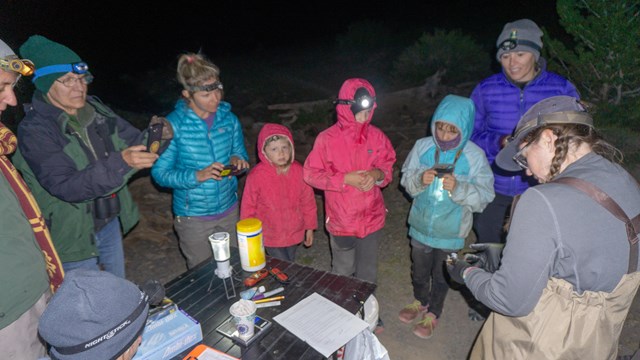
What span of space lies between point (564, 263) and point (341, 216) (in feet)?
7.18

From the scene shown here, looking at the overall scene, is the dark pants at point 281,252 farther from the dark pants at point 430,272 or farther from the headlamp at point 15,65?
the headlamp at point 15,65

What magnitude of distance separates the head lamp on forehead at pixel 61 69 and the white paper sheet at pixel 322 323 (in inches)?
95.4

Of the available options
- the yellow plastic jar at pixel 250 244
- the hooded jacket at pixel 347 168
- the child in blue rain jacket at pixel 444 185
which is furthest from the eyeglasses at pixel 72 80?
the child in blue rain jacket at pixel 444 185

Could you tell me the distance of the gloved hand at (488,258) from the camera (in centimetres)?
253

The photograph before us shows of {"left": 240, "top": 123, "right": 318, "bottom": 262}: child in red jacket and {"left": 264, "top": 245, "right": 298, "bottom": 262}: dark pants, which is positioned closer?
{"left": 240, "top": 123, "right": 318, "bottom": 262}: child in red jacket

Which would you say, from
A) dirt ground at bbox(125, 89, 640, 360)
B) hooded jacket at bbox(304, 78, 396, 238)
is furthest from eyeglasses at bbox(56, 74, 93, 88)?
dirt ground at bbox(125, 89, 640, 360)

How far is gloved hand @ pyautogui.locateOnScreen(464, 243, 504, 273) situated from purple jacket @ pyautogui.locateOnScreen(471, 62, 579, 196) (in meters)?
1.41

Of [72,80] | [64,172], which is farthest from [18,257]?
[72,80]

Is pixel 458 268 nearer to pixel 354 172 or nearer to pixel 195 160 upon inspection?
pixel 354 172

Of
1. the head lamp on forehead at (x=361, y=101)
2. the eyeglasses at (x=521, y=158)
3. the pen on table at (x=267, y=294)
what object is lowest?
the pen on table at (x=267, y=294)

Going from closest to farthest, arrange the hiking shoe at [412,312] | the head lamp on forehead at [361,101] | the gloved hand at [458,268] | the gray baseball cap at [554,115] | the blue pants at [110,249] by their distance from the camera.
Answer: the gray baseball cap at [554,115], the gloved hand at [458,268], the blue pants at [110,249], the head lamp on forehead at [361,101], the hiking shoe at [412,312]

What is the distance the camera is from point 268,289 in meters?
2.72

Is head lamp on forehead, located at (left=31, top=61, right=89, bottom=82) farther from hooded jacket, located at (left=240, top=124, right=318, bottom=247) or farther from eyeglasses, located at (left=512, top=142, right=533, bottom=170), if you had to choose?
eyeglasses, located at (left=512, top=142, right=533, bottom=170)

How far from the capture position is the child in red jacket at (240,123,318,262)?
380 cm
